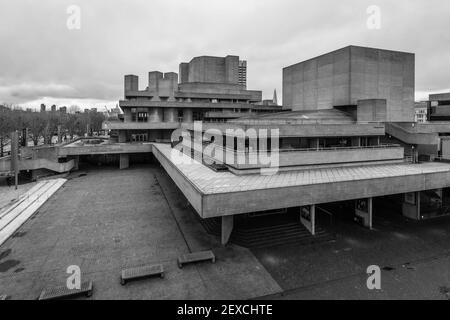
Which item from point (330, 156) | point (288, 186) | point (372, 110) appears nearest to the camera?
point (288, 186)

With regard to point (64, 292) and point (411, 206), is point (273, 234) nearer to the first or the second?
point (64, 292)

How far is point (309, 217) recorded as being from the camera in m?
20.8

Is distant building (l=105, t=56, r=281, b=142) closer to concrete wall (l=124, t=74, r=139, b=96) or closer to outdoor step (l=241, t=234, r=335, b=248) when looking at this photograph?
concrete wall (l=124, t=74, r=139, b=96)

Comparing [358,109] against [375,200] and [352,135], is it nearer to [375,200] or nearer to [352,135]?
[352,135]

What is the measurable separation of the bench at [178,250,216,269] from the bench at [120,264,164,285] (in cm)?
126

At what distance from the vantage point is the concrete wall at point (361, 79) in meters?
36.6

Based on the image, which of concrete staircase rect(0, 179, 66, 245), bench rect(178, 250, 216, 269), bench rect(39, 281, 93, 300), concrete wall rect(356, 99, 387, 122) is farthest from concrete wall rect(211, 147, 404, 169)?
concrete staircase rect(0, 179, 66, 245)

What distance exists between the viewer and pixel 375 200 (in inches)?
1120

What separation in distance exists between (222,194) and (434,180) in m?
17.7

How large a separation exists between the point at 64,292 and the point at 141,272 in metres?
3.39

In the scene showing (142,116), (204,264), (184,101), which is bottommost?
(204,264)

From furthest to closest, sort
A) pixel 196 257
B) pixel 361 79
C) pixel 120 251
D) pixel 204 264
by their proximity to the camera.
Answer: pixel 361 79 → pixel 120 251 → pixel 196 257 → pixel 204 264

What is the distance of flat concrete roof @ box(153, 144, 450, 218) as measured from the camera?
17.1 m

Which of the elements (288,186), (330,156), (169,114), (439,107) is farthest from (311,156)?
(439,107)
